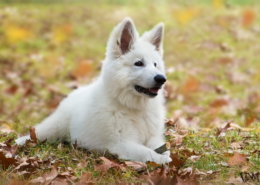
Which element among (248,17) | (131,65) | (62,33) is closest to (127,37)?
(131,65)

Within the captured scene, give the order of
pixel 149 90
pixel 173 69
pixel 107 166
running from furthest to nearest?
pixel 173 69
pixel 149 90
pixel 107 166

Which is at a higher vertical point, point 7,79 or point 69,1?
point 69,1

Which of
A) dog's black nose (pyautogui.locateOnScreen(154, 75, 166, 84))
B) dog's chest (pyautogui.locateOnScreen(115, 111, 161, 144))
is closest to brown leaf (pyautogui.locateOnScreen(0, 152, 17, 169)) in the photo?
dog's chest (pyautogui.locateOnScreen(115, 111, 161, 144))

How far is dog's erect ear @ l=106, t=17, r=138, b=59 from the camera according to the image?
4.16 meters

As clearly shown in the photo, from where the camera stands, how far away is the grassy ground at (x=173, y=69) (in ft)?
13.3

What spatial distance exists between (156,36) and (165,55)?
5.78 metres

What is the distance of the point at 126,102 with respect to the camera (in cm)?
413

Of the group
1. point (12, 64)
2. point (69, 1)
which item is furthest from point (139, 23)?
point (12, 64)

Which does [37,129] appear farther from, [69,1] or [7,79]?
[69,1]

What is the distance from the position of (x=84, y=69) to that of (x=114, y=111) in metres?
5.10

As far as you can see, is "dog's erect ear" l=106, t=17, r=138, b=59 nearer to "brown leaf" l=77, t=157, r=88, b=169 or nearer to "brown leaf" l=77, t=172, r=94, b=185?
"brown leaf" l=77, t=157, r=88, b=169

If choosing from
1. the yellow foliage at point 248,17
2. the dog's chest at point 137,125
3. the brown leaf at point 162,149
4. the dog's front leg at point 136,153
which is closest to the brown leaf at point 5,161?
the dog's front leg at point 136,153

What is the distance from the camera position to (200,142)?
14.4 feet

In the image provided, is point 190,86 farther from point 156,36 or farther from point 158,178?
point 158,178
